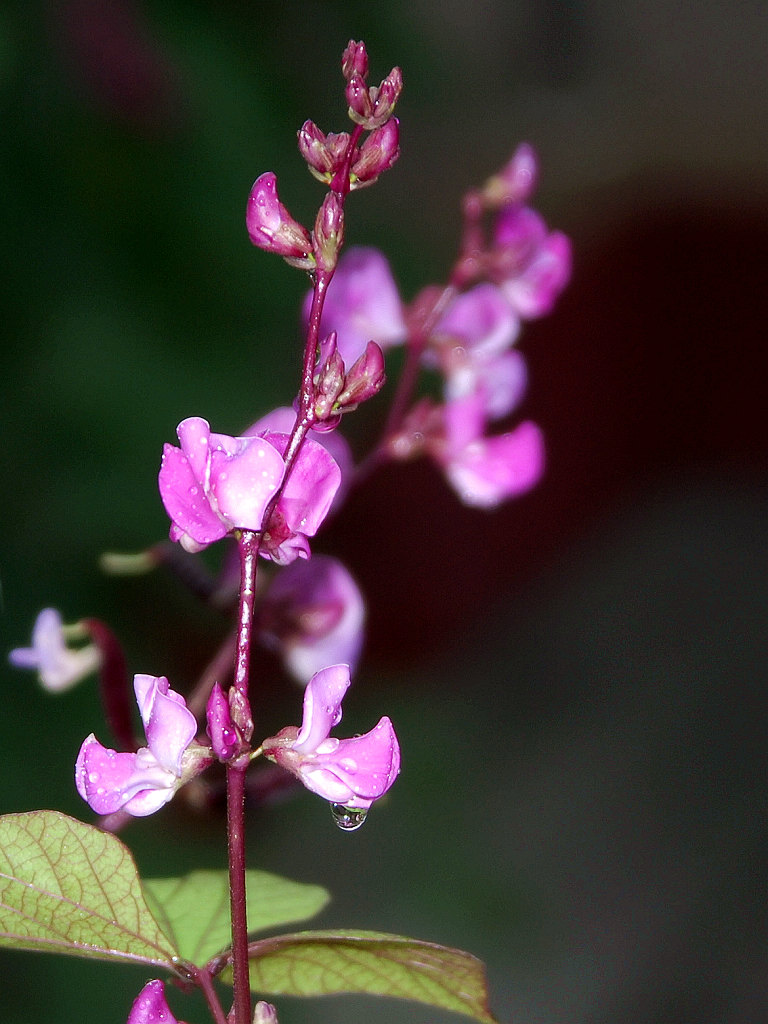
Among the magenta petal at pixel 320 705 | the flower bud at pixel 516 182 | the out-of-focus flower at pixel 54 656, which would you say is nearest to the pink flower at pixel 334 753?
the magenta petal at pixel 320 705

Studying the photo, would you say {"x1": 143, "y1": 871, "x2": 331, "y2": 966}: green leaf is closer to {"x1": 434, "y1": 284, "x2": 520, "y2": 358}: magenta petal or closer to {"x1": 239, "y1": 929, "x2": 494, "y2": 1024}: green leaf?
{"x1": 239, "y1": 929, "x2": 494, "y2": 1024}: green leaf

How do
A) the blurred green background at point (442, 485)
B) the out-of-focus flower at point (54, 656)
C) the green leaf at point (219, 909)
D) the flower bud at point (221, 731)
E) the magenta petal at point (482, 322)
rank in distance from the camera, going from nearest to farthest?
the flower bud at point (221, 731) → the green leaf at point (219, 909) → the out-of-focus flower at point (54, 656) → the magenta petal at point (482, 322) → the blurred green background at point (442, 485)

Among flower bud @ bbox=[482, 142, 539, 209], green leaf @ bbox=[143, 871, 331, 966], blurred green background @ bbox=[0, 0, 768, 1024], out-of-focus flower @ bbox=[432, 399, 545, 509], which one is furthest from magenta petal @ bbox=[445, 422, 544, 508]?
blurred green background @ bbox=[0, 0, 768, 1024]

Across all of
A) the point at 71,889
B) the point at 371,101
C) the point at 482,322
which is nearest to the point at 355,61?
the point at 371,101

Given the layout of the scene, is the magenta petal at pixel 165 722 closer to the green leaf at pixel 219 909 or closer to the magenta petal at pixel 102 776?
the magenta petal at pixel 102 776

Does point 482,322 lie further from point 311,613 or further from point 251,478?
point 251,478

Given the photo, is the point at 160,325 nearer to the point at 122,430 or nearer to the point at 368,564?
the point at 122,430
